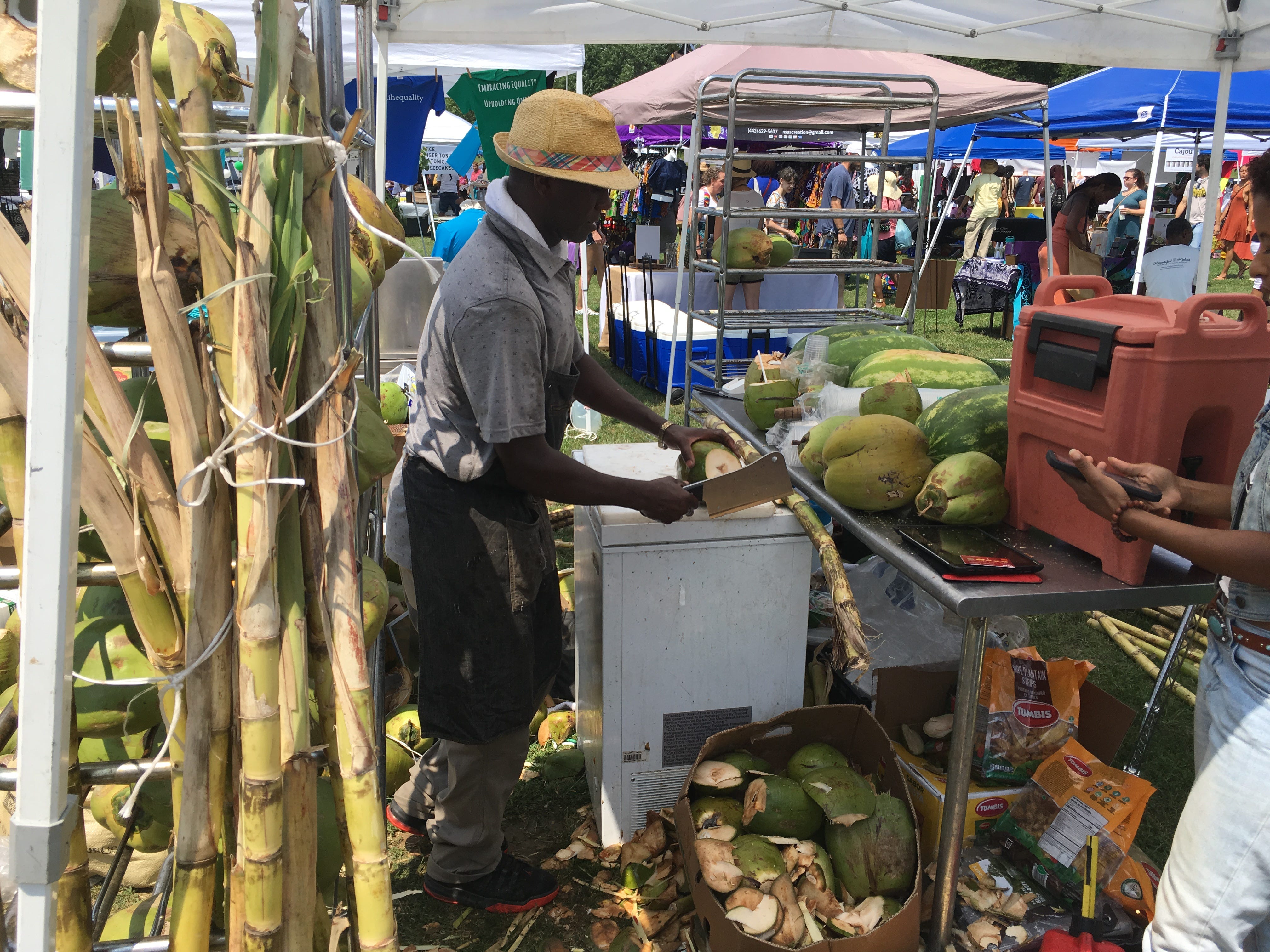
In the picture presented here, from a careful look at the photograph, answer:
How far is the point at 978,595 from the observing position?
1984mm

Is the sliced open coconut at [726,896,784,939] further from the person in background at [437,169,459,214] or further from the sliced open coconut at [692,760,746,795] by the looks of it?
the person in background at [437,169,459,214]

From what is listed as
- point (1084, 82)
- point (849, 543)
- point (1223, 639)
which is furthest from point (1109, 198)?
point (1223, 639)

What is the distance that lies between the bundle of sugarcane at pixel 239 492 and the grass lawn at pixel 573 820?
164 cm

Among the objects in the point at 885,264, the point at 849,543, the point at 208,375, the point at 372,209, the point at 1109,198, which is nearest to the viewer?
the point at 208,375

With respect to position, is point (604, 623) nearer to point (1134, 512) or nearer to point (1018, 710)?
point (1018, 710)

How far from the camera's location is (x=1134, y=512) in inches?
72.6

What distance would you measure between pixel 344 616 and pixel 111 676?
0.44 m

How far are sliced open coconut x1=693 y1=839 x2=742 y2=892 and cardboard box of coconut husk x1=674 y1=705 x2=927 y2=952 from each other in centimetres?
2

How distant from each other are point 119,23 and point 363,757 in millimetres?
1007

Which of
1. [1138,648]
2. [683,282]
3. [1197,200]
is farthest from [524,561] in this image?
[1197,200]

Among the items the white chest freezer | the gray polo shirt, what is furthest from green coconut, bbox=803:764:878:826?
the gray polo shirt

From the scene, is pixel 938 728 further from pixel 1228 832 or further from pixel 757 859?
pixel 1228 832

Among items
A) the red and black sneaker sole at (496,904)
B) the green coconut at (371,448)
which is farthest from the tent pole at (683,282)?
the green coconut at (371,448)

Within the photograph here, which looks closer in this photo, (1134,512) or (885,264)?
(1134,512)
